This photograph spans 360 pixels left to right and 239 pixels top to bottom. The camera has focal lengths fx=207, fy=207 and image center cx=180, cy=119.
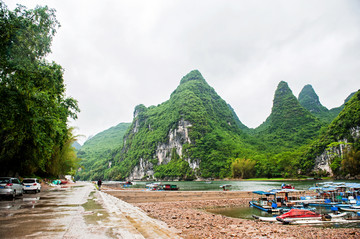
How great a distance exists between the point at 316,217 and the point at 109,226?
17.8 meters

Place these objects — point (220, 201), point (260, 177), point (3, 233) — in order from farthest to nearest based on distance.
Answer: point (260, 177) → point (220, 201) → point (3, 233)

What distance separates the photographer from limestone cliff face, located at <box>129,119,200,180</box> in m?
172

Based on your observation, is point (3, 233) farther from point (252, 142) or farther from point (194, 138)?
point (252, 142)

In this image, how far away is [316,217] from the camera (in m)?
17.3

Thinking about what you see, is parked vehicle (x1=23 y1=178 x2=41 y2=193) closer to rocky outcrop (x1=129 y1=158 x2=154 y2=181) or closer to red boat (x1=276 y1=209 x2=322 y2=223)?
red boat (x1=276 y1=209 x2=322 y2=223)

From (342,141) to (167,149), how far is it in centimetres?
12119

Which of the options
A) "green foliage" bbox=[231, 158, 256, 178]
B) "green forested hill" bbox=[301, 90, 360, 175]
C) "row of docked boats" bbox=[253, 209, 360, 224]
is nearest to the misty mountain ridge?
"green foliage" bbox=[231, 158, 256, 178]

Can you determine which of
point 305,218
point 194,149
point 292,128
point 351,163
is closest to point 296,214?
point 305,218

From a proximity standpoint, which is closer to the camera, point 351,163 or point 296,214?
point 296,214

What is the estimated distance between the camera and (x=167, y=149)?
17975 cm

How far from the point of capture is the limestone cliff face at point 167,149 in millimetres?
172000

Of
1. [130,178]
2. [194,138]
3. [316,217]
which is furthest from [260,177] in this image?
[130,178]

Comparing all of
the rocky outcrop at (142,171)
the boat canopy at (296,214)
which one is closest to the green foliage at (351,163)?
the boat canopy at (296,214)

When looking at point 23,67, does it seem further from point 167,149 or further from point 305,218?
point 167,149
